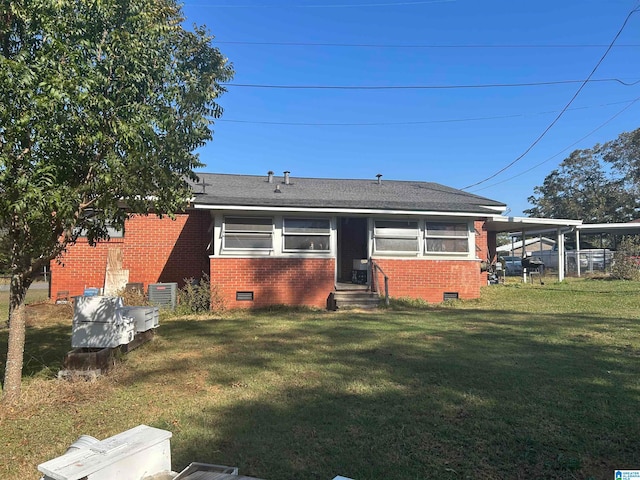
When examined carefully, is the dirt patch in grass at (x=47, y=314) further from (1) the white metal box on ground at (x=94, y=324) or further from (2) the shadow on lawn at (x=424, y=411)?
(2) the shadow on lawn at (x=424, y=411)

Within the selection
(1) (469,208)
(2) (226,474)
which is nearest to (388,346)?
(2) (226,474)

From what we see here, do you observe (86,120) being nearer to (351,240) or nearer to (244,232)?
(244,232)

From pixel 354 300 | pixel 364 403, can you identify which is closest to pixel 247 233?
pixel 354 300

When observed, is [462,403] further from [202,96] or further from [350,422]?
[202,96]

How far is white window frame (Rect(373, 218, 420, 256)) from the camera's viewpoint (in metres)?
13.4

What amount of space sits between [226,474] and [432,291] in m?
11.8

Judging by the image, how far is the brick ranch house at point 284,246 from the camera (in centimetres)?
1220

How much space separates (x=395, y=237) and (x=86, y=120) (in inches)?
409

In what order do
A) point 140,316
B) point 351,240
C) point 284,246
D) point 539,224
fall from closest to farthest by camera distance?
point 140,316
point 284,246
point 351,240
point 539,224

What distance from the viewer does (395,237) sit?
13406 millimetres

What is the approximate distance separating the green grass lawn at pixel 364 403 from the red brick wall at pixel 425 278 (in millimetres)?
4662

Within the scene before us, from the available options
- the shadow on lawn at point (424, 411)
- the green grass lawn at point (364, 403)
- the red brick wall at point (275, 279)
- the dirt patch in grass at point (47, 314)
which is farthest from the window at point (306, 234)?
the dirt patch in grass at point (47, 314)

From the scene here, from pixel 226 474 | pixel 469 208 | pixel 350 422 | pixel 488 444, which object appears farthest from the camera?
pixel 469 208

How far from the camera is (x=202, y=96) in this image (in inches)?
200
